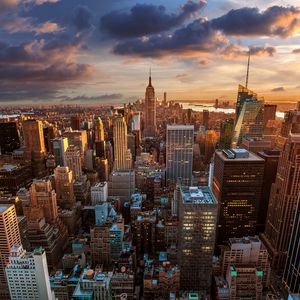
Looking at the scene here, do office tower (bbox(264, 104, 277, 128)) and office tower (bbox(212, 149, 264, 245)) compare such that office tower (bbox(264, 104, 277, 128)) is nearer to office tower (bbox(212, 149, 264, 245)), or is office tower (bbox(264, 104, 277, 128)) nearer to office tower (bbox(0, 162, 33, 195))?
office tower (bbox(212, 149, 264, 245))

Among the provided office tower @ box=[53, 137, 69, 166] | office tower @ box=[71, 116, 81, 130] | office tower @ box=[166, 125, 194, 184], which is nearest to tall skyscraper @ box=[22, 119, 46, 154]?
office tower @ box=[53, 137, 69, 166]

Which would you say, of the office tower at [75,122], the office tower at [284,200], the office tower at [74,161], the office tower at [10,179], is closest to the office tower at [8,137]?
the office tower at [10,179]

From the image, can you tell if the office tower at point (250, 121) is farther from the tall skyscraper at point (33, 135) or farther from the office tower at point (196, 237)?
the tall skyscraper at point (33, 135)

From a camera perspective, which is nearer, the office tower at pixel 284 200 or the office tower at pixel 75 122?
the office tower at pixel 284 200

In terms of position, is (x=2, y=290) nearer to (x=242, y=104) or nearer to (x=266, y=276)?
(x=266, y=276)

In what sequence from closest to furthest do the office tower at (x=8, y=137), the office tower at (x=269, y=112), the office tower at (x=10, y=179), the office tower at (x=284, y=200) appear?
the office tower at (x=284, y=200)
the office tower at (x=10, y=179)
the office tower at (x=269, y=112)
the office tower at (x=8, y=137)

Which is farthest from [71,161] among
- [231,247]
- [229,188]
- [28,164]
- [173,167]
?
[231,247]
